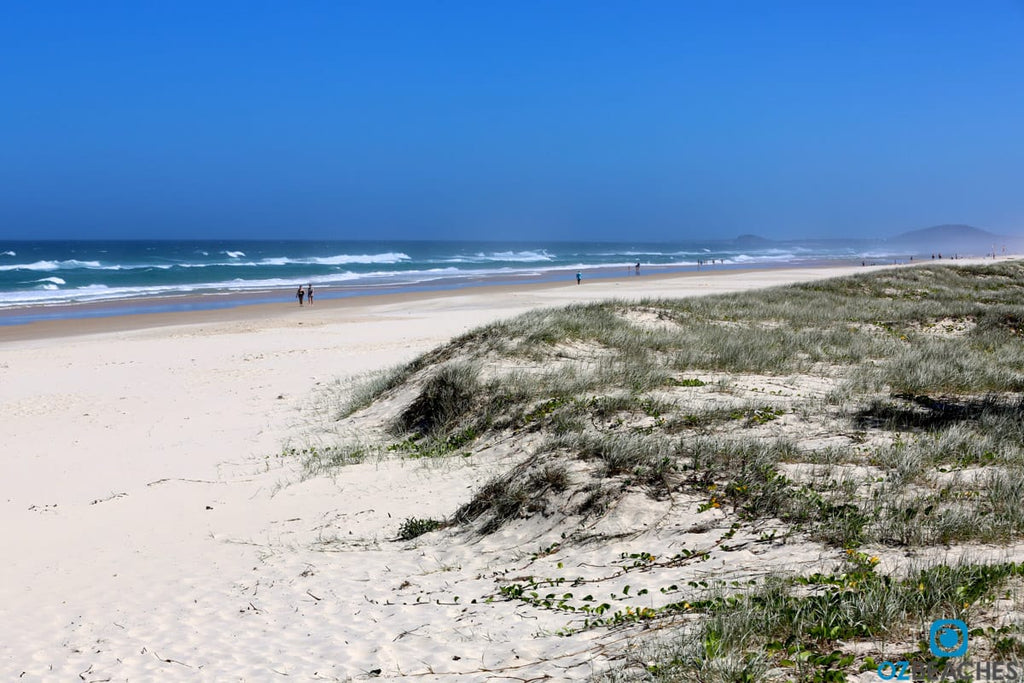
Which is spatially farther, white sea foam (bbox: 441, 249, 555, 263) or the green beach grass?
white sea foam (bbox: 441, 249, 555, 263)

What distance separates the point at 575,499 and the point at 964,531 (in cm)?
292

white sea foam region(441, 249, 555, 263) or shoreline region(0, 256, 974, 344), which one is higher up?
white sea foam region(441, 249, 555, 263)

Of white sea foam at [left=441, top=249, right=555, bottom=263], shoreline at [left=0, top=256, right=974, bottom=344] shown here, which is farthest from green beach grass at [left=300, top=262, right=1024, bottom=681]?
white sea foam at [left=441, top=249, right=555, bottom=263]

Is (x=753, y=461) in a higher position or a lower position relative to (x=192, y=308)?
lower

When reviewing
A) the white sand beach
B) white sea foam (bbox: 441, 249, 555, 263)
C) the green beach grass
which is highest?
white sea foam (bbox: 441, 249, 555, 263)

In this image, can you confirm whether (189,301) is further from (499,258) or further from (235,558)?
(499,258)

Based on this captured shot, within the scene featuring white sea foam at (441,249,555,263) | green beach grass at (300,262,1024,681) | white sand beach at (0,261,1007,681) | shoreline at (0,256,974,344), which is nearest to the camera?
green beach grass at (300,262,1024,681)

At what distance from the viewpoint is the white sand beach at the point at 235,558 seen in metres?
4.91

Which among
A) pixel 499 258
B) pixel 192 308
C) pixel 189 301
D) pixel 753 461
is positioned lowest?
pixel 753 461

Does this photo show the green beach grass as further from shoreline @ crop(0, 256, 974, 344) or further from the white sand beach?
shoreline @ crop(0, 256, 974, 344)

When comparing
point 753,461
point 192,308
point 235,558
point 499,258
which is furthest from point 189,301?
point 499,258

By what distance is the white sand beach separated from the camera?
4910 mm

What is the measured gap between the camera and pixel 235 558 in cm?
701

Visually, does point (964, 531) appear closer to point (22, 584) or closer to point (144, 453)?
point (22, 584)
